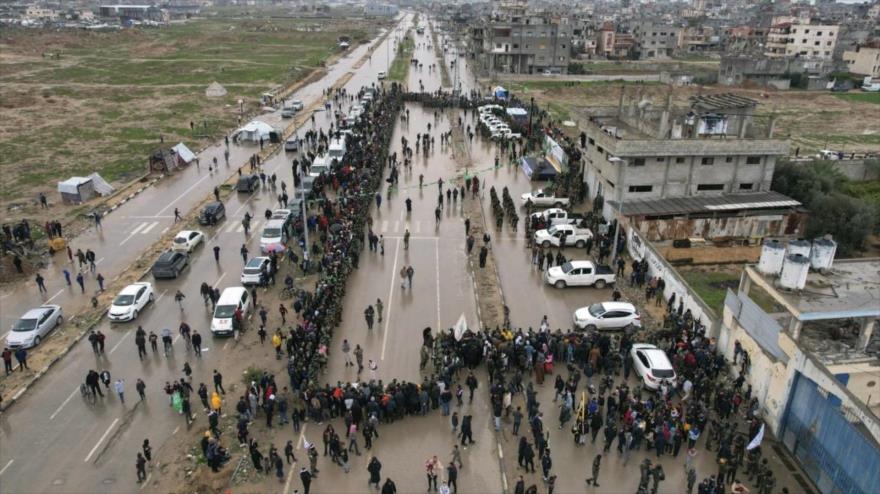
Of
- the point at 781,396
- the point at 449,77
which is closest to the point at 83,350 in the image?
the point at 781,396

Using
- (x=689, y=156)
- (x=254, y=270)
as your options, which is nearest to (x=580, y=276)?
(x=689, y=156)

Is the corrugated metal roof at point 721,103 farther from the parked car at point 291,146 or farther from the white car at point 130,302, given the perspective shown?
the white car at point 130,302

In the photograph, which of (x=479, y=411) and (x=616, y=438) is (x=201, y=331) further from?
(x=616, y=438)

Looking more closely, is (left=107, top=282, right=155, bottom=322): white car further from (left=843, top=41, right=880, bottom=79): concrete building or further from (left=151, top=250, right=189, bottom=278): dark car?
(left=843, top=41, right=880, bottom=79): concrete building

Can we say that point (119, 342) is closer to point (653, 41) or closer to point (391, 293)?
point (391, 293)

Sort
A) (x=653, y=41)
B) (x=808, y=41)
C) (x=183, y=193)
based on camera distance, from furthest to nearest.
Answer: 1. (x=653, y=41)
2. (x=808, y=41)
3. (x=183, y=193)

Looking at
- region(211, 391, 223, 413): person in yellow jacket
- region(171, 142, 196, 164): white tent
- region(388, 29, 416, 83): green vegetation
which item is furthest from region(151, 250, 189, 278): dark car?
region(388, 29, 416, 83): green vegetation
